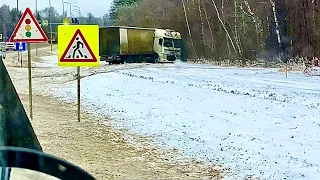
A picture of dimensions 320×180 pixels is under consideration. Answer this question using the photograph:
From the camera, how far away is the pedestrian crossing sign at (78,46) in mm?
12227

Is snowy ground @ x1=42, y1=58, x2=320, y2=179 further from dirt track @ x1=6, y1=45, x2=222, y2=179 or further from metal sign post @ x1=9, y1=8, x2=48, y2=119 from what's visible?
metal sign post @ x1=9, y1=8, x2=48, y2=119

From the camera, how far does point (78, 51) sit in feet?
40.6

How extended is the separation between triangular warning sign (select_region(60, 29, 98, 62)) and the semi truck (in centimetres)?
3264

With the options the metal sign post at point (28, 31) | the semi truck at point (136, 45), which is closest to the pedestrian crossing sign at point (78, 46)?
the metal sign post at point (28, 31)

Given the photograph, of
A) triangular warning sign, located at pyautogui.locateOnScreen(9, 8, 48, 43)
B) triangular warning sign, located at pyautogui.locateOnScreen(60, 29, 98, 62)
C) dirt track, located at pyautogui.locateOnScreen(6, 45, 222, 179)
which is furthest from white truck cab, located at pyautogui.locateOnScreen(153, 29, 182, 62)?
triangular warning sign, located at pyautogui.locateOnScreen(60, 29, 98, 62)

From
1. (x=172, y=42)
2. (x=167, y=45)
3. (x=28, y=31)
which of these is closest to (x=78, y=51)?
(x=28, y=31)

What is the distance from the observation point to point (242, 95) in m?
18.8

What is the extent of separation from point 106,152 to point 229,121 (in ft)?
13.8

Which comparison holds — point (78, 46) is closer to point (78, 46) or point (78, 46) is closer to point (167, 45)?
point (78, 46)

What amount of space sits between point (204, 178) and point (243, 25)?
4203cm

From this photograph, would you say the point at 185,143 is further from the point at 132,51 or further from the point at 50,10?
the point at 132,51

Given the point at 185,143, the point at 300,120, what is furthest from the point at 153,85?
the point at 185,143

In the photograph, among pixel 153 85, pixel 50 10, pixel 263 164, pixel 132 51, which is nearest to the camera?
pixel 263 164

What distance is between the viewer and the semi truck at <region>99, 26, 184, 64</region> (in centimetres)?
4566
